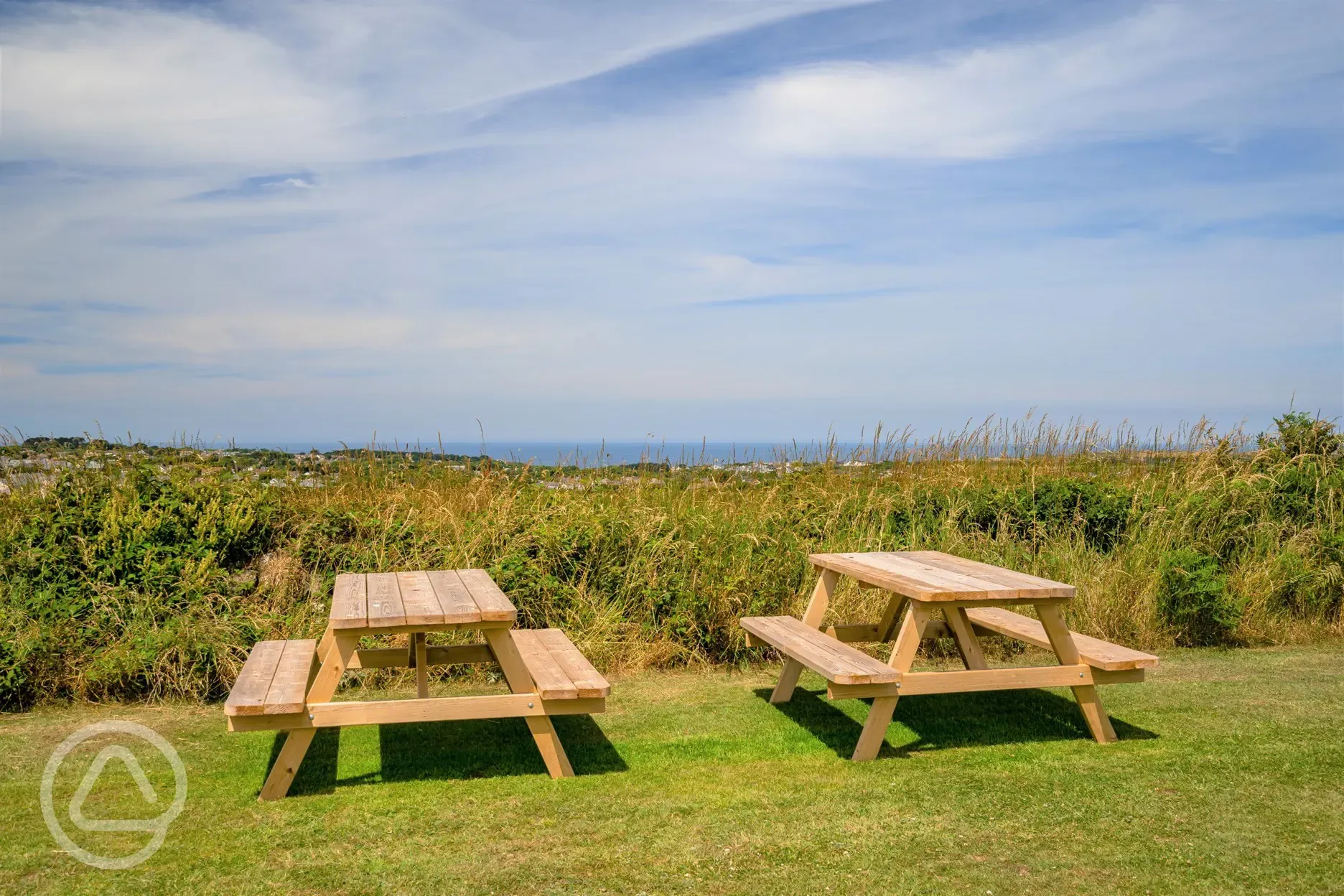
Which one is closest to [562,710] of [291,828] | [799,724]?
[291,828]

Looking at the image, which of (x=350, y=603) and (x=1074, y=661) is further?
(x=1074, y=661)

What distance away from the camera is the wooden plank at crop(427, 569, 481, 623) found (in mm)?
3760

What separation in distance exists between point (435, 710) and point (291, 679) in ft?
2.02

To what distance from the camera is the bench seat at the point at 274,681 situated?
3682 mm

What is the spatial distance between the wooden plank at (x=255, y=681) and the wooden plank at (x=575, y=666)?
3.87 feet

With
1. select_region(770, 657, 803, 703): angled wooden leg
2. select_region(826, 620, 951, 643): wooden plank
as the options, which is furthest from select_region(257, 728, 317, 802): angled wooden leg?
select_region(826, 620, 951, 643): wooden plank

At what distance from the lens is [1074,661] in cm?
451

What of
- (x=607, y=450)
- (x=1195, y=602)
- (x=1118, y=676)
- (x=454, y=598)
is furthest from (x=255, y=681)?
(x=1195, y=602)

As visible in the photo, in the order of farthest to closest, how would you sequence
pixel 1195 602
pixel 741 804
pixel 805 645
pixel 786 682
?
pixel 1195 602
pixel 786 682
pixel 805 645
pixel 741 804

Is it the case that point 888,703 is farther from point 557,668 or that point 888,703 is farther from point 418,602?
point 418,602

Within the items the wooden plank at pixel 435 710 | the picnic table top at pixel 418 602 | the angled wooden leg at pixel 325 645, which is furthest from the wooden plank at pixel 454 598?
the angled wooden leg at pixel 325 645

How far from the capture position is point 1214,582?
663 centimetres

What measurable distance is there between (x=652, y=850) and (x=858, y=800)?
0.92 m

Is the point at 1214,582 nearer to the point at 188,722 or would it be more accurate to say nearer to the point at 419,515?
the point at 419,515
